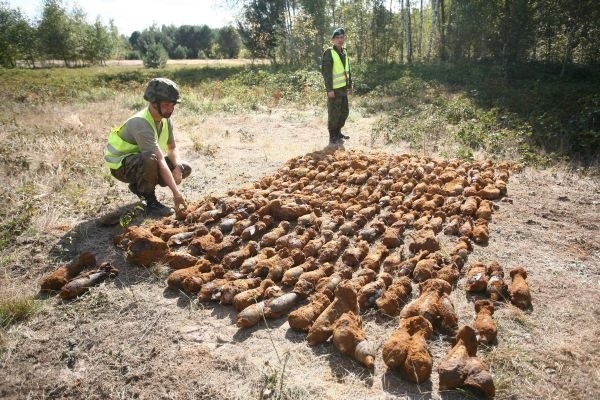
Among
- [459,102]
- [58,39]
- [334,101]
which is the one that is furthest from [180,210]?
[58,39]

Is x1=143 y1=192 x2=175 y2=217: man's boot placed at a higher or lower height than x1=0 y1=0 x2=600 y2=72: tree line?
lower

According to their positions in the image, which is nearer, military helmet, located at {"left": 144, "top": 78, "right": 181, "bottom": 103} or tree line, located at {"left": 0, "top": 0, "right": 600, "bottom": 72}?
military helmet, located at {"left": 144, "top": 78, "right": 181, "bottom": 103}

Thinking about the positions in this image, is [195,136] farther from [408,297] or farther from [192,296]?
[408,297]

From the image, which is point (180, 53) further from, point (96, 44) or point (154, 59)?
point (154, 59)

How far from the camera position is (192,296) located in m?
2.98

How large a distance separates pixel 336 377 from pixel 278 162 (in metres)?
4.41

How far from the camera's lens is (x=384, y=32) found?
2217 centimetres

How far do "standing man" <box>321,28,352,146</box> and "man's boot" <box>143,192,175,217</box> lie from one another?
3670mm

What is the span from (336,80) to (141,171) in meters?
4.07

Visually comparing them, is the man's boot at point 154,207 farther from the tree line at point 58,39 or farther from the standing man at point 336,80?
the tree line at point 58,39

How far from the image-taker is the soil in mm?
2109

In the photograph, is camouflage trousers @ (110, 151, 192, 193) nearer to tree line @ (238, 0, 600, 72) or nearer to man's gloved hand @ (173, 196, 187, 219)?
man's gloved hand @ (173, 196, 187, 219)

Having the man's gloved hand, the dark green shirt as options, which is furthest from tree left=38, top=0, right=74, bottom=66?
the man's gloved hand

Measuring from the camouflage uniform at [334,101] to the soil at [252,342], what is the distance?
12.9ft
